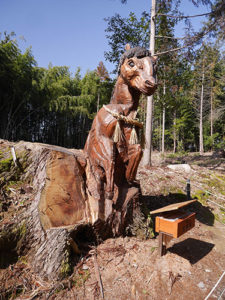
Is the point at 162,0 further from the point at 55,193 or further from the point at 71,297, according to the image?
the point at 71,297

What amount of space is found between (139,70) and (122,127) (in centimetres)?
81

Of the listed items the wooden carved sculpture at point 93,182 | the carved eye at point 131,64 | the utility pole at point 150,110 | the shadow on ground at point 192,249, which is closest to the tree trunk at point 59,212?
the wooden carved sculpture at point 93,182

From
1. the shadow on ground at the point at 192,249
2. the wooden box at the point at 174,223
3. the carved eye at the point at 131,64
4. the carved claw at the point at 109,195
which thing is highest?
the carved eye at the point at 131,64

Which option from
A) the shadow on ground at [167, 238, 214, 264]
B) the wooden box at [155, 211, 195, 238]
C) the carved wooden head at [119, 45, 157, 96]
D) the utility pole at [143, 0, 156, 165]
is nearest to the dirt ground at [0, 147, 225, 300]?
the shadow on ground at [167, 238, 214, 264]

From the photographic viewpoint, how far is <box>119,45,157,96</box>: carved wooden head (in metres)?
2.36

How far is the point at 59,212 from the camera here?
6.79 feet

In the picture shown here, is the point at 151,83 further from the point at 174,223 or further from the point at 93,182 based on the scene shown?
the point at 174,223

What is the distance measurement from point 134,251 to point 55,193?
1412 mm

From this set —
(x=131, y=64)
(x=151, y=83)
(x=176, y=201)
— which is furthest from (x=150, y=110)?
(x=151, y=83)

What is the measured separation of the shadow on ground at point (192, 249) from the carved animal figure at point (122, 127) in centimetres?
137

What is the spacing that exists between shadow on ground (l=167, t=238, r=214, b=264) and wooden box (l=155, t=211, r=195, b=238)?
560mm

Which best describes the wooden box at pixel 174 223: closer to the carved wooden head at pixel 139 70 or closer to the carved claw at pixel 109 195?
the carved claw at pixel 109 195

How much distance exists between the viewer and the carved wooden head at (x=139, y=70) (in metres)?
2.36

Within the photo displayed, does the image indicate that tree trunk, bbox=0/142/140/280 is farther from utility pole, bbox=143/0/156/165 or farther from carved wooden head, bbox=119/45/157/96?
utility pole, bbox=143/0/156/165
